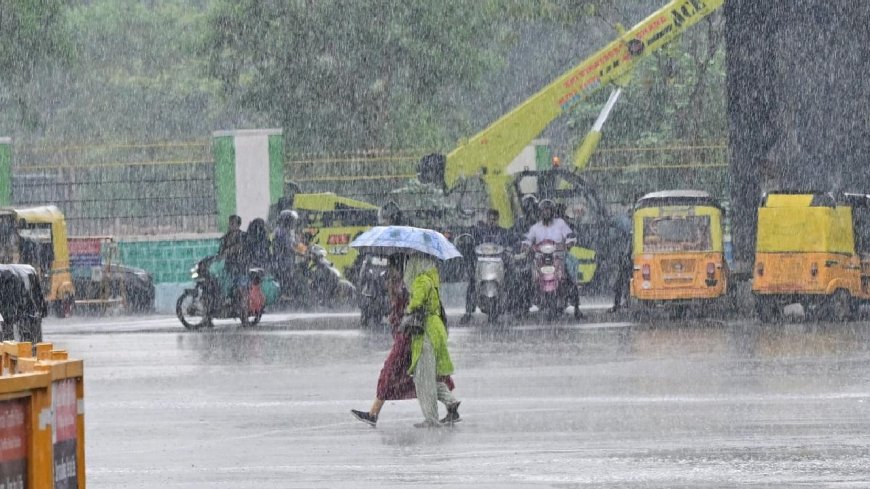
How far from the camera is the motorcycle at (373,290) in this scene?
23.2 meters

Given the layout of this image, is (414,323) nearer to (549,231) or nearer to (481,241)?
(549,231)

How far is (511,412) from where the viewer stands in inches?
542

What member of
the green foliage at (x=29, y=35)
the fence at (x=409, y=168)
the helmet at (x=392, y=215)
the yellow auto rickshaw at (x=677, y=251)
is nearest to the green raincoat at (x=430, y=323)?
the helmet at (x=392, y=215)

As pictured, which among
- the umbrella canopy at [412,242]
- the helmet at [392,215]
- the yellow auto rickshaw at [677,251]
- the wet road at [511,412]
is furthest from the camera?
the yellow auto rickshaw at [677,251]

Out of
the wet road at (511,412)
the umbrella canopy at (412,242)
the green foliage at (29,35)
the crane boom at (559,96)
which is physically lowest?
the wet road at (511,412)

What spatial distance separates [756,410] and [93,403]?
5.68m

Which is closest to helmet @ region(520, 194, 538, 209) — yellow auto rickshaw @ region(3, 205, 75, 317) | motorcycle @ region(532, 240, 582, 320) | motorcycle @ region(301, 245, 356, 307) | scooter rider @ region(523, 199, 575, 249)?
scooter rider @ region(523, 199, 575, 249)

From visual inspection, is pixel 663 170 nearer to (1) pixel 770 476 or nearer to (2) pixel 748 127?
(2) pixel 748 127

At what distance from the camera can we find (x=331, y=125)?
4384 centimetres

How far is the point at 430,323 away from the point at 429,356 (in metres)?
0.28

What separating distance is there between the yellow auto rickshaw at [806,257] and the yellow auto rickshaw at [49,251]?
10.6m

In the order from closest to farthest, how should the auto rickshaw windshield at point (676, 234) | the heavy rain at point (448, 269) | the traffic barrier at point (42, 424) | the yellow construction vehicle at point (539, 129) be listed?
the traffic barrier at point (42, 424) < the heavy rain at point (448, 269) < the auto rickshaw windshield at point (676, 234) < the yellow construction vehicle at point (539, 129)

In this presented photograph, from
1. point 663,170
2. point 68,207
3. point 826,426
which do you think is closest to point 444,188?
point 663,170

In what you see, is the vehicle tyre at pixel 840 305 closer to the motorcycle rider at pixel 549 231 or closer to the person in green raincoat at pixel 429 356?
the motorcycle rider at pixel 549 231
